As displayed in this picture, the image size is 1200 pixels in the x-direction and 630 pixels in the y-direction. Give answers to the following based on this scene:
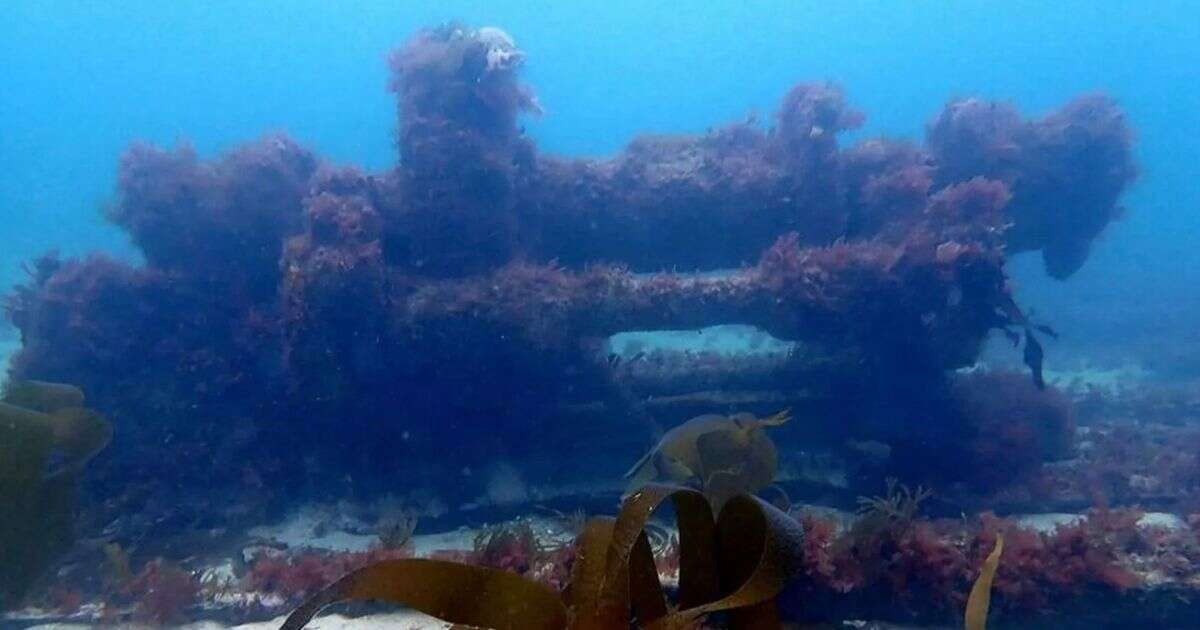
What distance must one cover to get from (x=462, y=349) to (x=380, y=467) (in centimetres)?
201

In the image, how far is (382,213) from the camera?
975 centimetres

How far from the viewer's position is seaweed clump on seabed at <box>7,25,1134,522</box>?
8.84 meters

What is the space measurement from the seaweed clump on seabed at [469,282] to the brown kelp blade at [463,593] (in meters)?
6.12

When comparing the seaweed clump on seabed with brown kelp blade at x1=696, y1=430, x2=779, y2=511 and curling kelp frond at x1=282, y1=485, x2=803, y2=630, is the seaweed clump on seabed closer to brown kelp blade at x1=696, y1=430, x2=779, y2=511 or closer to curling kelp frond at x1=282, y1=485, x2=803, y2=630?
brown kelp blade at x1=696, y1=430, x2=779, y2=511

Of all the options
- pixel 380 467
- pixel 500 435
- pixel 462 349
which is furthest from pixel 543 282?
pixel 380 467

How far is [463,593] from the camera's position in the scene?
8.82ft

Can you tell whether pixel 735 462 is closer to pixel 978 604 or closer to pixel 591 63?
pixel 978 604

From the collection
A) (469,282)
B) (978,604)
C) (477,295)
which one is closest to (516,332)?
(477,295)

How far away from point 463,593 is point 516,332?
6.15m

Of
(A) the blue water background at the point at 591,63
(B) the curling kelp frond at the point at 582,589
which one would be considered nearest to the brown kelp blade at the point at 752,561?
(B) the curling kelp frond at the point at 582,589

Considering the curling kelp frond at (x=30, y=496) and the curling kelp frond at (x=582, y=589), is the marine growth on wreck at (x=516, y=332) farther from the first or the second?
the curling kelp frond at (x=582, y=589)

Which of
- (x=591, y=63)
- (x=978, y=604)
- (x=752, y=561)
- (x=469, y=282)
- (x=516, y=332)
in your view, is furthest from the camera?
(x=591, y=63)

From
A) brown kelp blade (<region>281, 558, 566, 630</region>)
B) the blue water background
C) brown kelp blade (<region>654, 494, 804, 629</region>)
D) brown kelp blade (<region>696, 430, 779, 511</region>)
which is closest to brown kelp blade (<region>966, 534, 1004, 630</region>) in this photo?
brown kelp blade (<region>654, 494, 804, 629</region>)

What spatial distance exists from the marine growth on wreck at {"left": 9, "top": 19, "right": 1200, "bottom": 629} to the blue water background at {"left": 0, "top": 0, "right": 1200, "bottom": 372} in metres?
105
